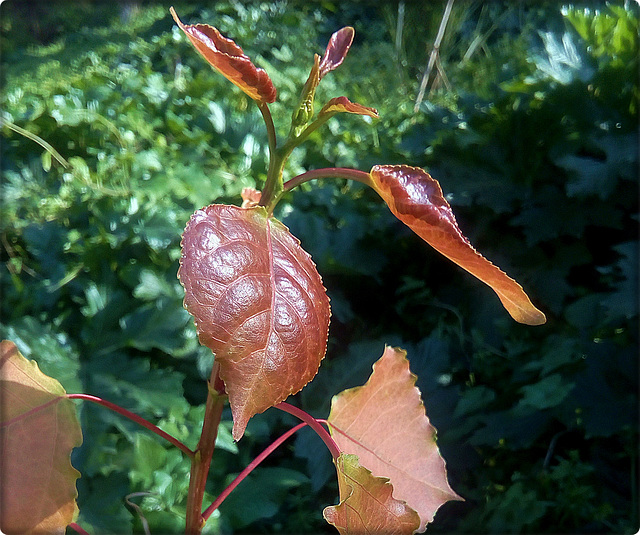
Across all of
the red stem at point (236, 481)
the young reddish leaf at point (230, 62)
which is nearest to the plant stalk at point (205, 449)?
the red stem at point (236, 481)

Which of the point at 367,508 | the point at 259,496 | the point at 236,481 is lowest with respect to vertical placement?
the point at 259,496

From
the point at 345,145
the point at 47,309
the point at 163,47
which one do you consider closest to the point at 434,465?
the point at 47,309

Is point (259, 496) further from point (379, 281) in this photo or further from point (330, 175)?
point (330, 175)

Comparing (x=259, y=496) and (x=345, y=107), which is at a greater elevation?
(x=345, y=107)

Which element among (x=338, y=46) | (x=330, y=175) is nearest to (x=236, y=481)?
(x=330, y=175)

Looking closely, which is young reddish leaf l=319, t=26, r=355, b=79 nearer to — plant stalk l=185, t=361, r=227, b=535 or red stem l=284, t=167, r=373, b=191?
red stem l=284, t=167, r=373, b=191

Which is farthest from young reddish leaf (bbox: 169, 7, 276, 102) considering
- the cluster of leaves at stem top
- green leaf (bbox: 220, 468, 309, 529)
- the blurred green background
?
green leaf (bbox: 220, 468, 309, 529)
